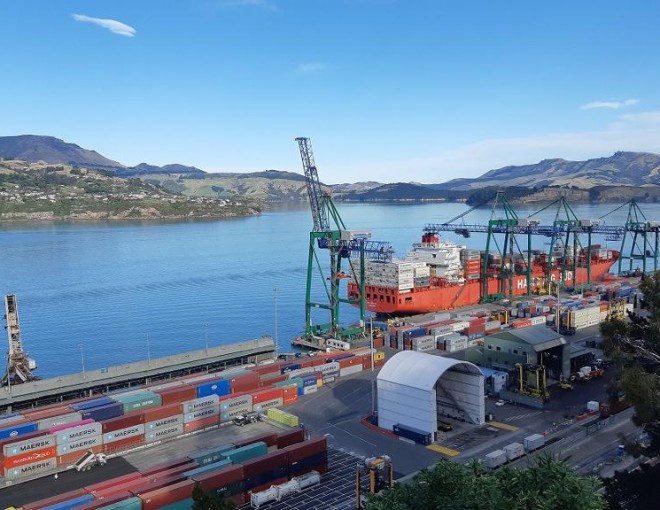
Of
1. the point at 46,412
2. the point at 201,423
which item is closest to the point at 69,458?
the point at 46,412

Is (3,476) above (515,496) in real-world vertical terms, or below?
below

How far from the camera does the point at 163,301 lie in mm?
54750

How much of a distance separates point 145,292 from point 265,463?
43.5 metres

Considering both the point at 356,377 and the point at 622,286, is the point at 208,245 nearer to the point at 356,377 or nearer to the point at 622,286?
the point at 622,286

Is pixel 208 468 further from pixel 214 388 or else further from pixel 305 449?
pixel 214 388

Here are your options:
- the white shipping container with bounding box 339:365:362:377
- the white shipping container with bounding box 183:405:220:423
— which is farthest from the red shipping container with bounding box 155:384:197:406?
the white shipping container with bounding box 339:365:362:377

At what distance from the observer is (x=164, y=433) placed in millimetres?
22875

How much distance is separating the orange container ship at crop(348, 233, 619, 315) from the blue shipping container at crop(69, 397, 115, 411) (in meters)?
24.2

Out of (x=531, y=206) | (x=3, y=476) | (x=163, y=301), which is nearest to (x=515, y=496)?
(x=3, y=476)

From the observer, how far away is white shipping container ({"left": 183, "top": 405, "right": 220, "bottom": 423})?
23484 millimetres

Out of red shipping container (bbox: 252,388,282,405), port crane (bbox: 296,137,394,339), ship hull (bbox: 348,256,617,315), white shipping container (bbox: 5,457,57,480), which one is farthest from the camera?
ship hull (bbox: 348,256,617,315)

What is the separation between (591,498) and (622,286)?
4843cm

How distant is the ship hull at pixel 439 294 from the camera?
148ft

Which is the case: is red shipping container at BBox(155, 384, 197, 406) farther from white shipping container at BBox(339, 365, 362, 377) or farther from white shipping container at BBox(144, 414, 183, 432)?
white shipping container at BBox(339, 365, 362, 377)
